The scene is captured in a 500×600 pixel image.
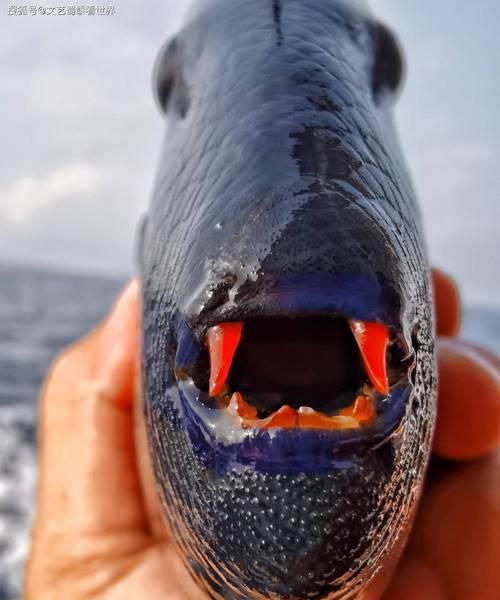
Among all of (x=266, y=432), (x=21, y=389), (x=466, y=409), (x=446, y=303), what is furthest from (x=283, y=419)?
(x=21, y=389)

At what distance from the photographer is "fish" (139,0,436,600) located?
56cm

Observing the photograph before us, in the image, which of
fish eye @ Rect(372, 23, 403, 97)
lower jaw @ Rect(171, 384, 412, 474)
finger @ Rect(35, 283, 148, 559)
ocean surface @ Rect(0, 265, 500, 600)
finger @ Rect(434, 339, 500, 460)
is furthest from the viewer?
ocean surface @ Rect(0, 265, 500, 600)

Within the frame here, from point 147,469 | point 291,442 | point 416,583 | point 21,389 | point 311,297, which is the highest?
point 311,297

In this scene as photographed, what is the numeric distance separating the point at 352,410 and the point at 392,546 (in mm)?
211

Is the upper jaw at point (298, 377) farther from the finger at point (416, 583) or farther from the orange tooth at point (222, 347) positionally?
the finger at point (416, 583)

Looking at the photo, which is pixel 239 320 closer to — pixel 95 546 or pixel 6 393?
pixel 95 546

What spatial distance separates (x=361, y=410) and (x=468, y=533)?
1.01 metres

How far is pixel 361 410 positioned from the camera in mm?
570

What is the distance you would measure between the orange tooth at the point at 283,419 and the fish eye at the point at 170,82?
1.78 feet

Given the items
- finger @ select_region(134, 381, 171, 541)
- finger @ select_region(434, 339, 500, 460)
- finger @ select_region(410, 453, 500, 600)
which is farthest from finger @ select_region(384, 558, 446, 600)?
finger @ select_region(134, 381, 171, 541)

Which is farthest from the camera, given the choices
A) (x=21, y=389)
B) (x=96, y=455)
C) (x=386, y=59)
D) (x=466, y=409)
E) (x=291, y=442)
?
(x=21, y=389)

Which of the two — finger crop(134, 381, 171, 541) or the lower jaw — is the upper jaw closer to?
the lower jaw

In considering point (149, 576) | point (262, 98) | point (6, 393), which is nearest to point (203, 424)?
point (262, 98)

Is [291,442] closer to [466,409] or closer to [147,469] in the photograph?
[147,469]
